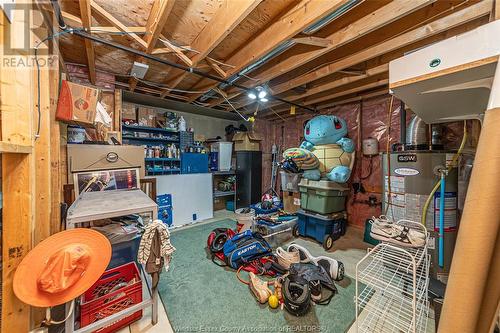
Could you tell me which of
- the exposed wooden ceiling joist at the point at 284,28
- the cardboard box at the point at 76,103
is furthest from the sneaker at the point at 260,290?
the exposed wooden ceiling joist at the point at 284,28

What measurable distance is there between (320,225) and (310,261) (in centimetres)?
91

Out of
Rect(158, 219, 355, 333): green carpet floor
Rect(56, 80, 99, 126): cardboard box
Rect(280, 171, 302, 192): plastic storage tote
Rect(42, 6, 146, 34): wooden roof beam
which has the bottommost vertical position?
Rect(158, 219, 355, 333): green carpet floor

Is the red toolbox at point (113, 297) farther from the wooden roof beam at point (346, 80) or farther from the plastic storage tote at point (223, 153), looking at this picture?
the wooden roof beam at point (346, 80)

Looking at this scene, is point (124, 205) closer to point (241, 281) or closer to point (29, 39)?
point (29, 39)

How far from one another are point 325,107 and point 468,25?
99.6 inches

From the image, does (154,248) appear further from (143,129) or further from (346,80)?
(346,80)

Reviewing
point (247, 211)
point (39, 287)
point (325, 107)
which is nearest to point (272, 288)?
point (247, 211)

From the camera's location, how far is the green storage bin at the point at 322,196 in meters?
3.04

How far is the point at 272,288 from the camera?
6.51 ft

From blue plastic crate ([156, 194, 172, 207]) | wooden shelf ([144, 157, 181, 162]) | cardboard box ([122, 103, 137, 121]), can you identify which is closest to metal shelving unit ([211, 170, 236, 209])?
wooden shelf ([144, 157, 181, 162])

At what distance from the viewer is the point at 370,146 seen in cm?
344

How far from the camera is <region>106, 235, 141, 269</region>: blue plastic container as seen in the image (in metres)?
1.91

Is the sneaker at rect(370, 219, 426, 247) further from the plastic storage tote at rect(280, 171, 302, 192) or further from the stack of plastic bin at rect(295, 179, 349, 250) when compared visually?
the plastic storage tote at rect(280, 171, 302, 192)

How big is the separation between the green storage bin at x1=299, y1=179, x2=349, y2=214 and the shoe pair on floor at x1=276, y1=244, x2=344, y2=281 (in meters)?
0.91
